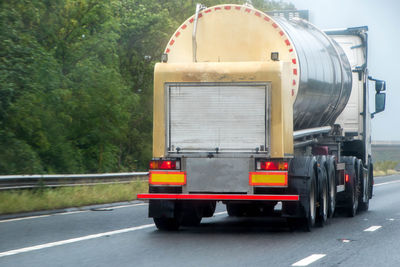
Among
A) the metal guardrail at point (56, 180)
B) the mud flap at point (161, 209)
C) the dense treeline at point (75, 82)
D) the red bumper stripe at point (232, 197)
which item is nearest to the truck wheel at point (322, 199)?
the red bumper stripe at point (232, 197)

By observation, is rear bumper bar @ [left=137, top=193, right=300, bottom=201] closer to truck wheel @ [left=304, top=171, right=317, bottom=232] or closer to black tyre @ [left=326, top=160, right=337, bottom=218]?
truck wheel @ [left=304, top=171, right=317, bottom=232]

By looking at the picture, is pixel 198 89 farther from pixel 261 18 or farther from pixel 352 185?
pixel 352 185

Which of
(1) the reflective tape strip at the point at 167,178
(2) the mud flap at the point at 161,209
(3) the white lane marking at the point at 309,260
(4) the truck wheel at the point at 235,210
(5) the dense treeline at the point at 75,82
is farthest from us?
(5) the dense treeline at the point at 75,82

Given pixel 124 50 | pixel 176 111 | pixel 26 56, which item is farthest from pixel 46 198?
pixel 124 50

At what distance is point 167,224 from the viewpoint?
14.1m

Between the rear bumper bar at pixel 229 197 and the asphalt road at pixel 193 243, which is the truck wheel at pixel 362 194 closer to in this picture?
the asphalt road at pixel 193 243

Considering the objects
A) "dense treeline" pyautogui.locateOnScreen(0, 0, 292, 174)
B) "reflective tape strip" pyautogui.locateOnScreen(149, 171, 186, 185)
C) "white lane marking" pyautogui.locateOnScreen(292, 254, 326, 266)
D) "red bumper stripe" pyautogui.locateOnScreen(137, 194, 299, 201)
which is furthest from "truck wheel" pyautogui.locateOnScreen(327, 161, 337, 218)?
"dense treeline" pyautogui.locateOnScreen(0, 0, 292, 174)

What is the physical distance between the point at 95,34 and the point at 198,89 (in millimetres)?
22829

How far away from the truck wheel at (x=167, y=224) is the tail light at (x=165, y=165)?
3.31 ft

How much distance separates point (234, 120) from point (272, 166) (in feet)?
2.93

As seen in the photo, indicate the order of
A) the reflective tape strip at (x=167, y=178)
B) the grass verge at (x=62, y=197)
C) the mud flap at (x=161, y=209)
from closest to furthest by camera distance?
1. the reflective tape strip at (x=167, y=178)
2. the mud flap at (x=161, y=209)
3. the grass verge at (x=62, y=197)

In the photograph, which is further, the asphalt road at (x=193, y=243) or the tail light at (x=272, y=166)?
the tail light at (x=272, y=166)

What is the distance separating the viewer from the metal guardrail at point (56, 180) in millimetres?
17836

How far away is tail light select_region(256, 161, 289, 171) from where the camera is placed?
12969 mm
